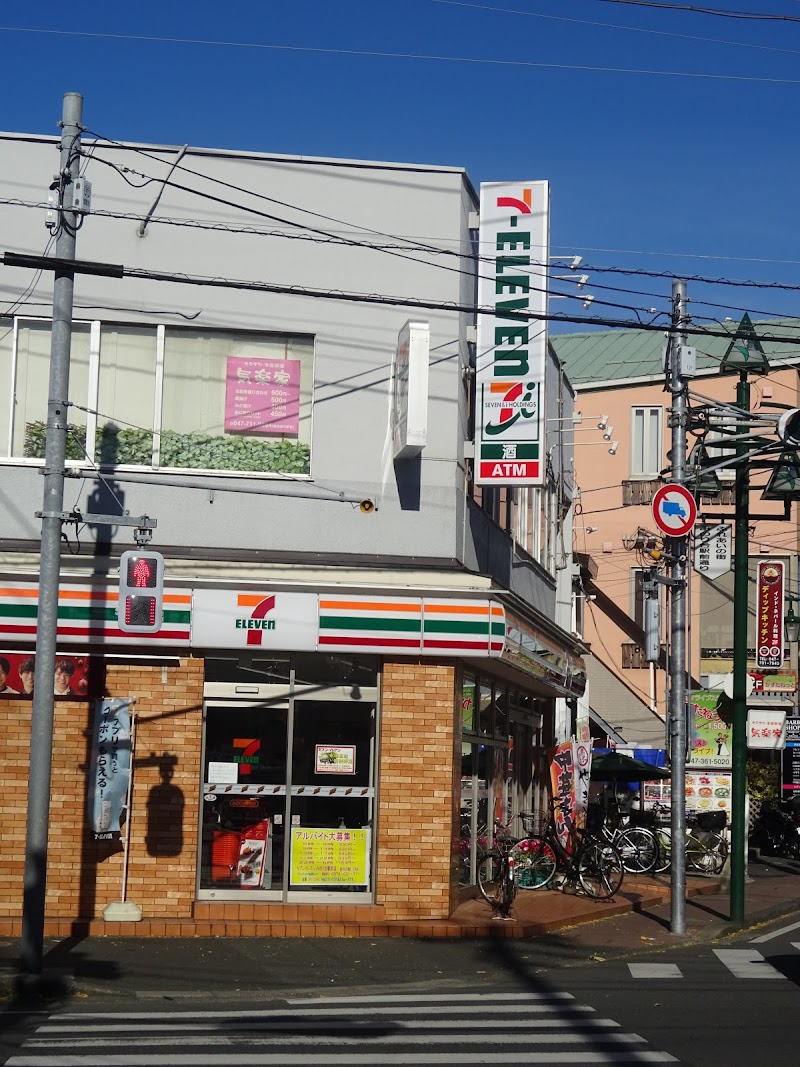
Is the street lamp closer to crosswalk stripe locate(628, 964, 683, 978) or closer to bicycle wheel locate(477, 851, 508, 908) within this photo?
bicycle wheel locate(477, 851, 508, 908)

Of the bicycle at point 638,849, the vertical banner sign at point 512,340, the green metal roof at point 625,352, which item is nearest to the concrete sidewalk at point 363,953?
the bicycle at point 638,849

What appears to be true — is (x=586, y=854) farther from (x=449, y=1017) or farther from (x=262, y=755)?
(x=449, y=1017)

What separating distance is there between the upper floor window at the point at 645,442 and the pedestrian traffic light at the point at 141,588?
3155 centimetres

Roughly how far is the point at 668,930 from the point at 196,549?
772cm

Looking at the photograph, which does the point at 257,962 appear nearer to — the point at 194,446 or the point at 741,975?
the point at 741,975

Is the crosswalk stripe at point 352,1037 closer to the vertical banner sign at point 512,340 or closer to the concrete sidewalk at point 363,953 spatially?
the concrete sidewalk at point 363,953

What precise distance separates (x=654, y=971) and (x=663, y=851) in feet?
40.1

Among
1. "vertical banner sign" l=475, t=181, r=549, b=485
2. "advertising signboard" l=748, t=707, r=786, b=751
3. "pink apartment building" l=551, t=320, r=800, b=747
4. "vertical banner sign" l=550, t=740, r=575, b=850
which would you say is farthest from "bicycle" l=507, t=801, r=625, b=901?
"pink apartment building" l=551, t=320, r=800, b=747

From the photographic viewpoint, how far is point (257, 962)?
14.3 metres

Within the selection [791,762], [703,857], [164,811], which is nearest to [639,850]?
[703,857]

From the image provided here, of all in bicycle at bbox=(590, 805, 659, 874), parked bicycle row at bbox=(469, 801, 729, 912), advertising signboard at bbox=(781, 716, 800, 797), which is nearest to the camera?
parked bicycle row at bbox=(469, 801, 729, 912)

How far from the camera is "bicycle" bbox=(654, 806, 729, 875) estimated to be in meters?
25.9

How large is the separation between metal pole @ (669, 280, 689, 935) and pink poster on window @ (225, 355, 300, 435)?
4.86 meters

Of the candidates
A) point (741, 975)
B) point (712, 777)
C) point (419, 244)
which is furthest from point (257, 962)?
point (712, 777)
